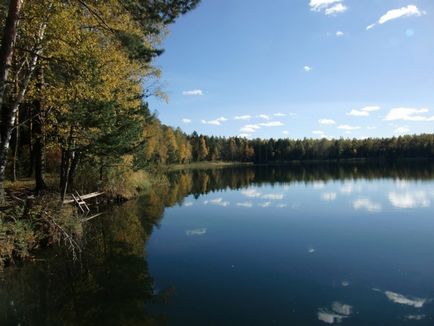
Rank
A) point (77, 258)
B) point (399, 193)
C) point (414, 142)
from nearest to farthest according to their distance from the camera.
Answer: point (77, 258), point (399, 193), point (414, 142)

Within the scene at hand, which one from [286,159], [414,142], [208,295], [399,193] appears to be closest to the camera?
[208,295]

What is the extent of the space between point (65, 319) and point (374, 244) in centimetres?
1163

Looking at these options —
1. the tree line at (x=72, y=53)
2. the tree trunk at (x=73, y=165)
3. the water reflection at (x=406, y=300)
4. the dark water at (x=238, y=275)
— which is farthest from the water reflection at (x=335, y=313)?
the tree trunk at (x=73, y=165)

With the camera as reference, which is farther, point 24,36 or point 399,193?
point 399,193

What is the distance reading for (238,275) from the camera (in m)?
12.1

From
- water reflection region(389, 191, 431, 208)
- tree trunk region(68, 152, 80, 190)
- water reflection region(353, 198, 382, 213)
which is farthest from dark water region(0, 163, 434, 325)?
tree trunk region(68, 152, 80, 190)

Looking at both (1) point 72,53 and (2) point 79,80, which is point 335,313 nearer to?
(2) point 79,80

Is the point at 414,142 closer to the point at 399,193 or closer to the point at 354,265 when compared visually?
the point at 399,193

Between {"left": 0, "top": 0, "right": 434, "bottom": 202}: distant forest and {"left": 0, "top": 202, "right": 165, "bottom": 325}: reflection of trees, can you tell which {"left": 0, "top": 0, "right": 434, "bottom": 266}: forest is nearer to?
{"left": 0, "top": 0, "right": 434, "bottom": 202}: distant forest

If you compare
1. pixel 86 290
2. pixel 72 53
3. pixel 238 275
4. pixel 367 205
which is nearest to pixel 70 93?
pixel 72 53

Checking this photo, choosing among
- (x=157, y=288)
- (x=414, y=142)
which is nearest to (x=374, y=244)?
(x=157, y=288)

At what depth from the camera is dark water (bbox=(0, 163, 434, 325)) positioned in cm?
912

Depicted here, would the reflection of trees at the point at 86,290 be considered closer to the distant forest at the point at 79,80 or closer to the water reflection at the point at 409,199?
the distant forest at the point at 79,80

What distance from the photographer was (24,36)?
15.7 m
